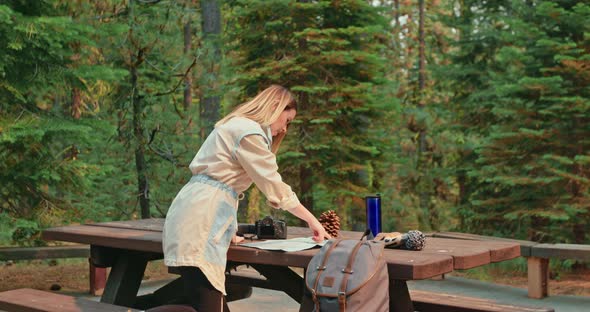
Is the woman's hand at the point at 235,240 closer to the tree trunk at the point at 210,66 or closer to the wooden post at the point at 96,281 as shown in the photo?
the wooden post at the point at 96,281

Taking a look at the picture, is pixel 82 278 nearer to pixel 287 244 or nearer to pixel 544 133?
pixel 287 244

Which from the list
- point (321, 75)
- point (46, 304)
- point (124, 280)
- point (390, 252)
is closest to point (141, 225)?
point (124, 280)

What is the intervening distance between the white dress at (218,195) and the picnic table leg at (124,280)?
5.50ft

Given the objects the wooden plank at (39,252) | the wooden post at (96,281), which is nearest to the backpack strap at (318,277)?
the wooden post at (96,281)

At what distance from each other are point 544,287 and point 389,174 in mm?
10468

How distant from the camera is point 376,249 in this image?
3.94 metres

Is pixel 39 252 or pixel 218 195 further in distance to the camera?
pixel 39 252

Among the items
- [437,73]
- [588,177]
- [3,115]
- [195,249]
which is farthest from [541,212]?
[195,249]

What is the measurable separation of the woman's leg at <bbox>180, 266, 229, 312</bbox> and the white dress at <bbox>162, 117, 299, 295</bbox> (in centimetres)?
4

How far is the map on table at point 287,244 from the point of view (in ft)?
14.5

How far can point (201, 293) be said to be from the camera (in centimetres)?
420

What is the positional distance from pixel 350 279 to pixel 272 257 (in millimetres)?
681

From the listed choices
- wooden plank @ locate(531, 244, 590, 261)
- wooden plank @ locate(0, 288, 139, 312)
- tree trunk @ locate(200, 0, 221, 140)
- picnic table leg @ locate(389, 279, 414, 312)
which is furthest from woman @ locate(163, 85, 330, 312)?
tree trunk @ locate(200, 0, 221, 140)

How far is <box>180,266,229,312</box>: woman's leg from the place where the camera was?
165 inches
